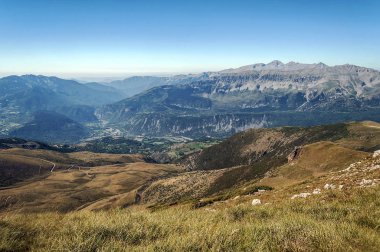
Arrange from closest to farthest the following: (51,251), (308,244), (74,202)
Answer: (51,251) < (308,244) < (74,202)

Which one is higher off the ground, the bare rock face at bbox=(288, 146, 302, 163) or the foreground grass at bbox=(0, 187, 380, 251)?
the foreground grass at bbox=(0, 187, 380, 251)

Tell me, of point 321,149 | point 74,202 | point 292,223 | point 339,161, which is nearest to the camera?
point 292,223

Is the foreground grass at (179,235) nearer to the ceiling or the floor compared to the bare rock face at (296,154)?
nearer to the ceiling

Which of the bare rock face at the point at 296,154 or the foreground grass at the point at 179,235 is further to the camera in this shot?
the bare rock face at the point at 296,154

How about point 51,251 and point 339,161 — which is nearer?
point 51,251

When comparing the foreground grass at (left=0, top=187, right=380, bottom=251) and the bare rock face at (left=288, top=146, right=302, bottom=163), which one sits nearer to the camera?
the foreground grass at (left=0, top=187, right=380, bottom=251)

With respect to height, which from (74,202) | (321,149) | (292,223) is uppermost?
(292,223)

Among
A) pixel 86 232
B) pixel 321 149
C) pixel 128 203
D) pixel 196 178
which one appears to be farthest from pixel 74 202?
pixel 86 232

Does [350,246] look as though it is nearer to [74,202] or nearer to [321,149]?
[321,149]

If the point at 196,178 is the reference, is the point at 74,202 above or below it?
below

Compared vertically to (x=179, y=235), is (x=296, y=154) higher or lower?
lower

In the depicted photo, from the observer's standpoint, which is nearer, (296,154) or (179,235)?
(179,235)
